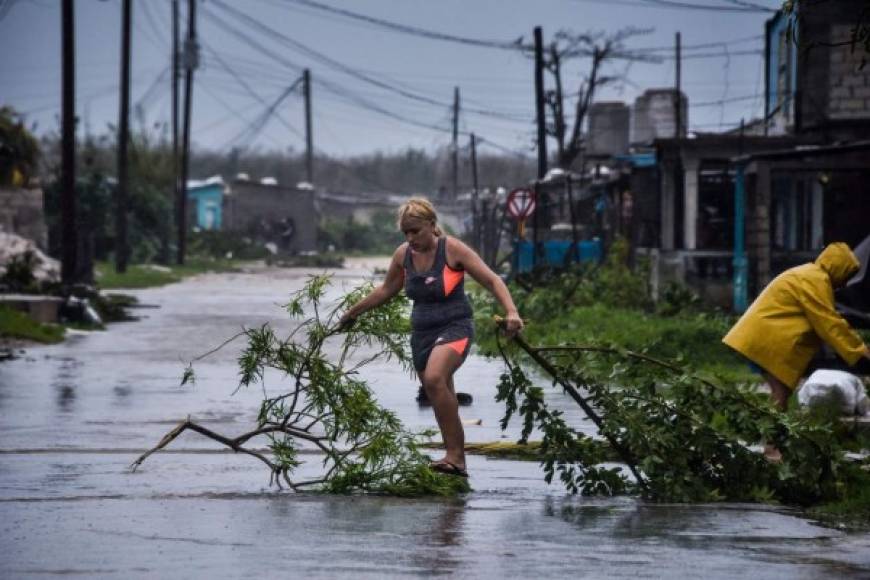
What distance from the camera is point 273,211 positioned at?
273 ft

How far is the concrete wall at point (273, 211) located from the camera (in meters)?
81.9

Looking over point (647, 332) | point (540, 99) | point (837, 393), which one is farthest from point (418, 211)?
point (540, 99)

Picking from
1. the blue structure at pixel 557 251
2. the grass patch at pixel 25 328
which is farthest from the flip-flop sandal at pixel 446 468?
the blue structure at pixel 557 251

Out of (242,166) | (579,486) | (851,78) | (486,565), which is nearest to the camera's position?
(486,565)

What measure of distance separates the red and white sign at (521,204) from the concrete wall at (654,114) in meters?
15.0

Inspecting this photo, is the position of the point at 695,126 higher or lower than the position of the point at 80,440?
higher

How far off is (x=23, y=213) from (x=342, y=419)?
33.0m

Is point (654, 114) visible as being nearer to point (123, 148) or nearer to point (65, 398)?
point (123, 148)

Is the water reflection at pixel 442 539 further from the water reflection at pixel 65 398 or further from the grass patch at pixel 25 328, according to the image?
the grass patch at pixel 25 328

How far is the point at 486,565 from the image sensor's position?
6984 millimetres

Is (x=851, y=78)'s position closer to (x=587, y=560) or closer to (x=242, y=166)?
(x=587, y=560)

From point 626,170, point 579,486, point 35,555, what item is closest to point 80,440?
point 579,486

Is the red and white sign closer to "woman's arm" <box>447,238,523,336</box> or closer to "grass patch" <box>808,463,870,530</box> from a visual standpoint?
"woman's arm" <box>447,238,523,336</box>

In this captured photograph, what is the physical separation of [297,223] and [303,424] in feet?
228
